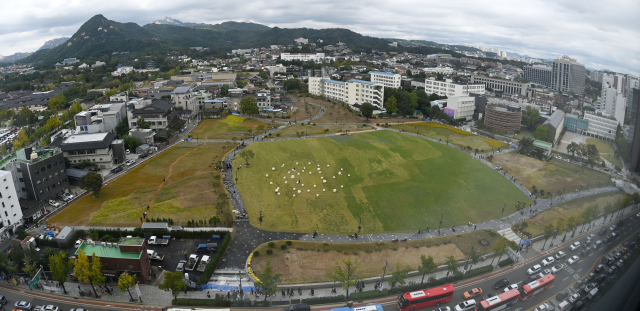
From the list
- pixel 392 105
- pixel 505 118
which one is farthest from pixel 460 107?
pixel 392 105

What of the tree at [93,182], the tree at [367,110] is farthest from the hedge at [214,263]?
the tree at [367,110]

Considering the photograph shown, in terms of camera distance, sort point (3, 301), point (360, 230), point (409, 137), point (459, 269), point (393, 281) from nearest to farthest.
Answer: point (3, 301), point (393, 281), point (459, 269), point (360, 230), point (409, 137)

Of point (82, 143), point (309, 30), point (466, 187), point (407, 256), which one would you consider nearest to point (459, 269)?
point (407, 256)

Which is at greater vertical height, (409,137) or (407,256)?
(409,137)

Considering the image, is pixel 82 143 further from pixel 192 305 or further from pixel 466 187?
pixel 466 187

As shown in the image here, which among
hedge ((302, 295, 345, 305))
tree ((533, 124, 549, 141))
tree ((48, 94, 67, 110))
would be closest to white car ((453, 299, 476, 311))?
hedge ((302, 295, 345, 305))

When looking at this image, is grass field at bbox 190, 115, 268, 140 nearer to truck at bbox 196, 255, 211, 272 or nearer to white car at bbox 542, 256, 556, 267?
truck at bbox 196, 255, 211, 272

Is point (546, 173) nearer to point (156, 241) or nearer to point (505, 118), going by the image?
point (505, 118)
